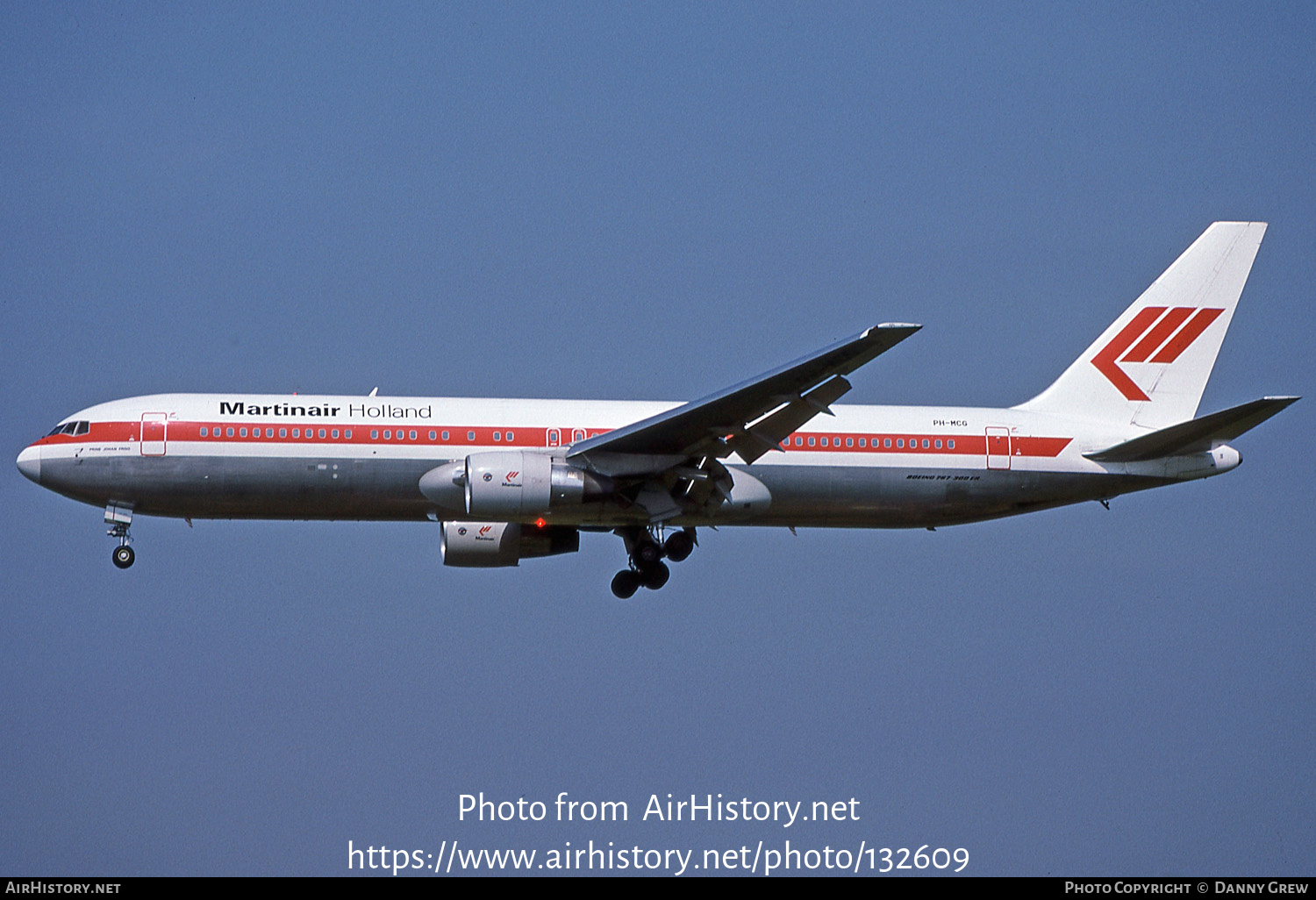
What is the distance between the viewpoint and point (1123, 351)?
38.8 meters

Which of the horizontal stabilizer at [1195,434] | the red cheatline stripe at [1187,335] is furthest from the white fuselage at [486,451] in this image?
the red cheatline stripe at [1187,335]

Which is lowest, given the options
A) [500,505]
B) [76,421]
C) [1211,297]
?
[500,505]

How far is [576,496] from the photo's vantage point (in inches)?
1300

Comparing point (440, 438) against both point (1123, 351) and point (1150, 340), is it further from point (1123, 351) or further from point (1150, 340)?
point (1150, 340)

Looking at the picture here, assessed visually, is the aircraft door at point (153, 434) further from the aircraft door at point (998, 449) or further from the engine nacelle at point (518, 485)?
the aircraft door at point (998, 449)

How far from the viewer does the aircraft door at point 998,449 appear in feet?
119

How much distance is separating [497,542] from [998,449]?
11.9 m

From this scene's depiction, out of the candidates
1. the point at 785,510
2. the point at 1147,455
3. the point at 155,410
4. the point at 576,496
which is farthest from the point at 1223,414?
the point at 155,410

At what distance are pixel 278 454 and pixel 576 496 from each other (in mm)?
6556

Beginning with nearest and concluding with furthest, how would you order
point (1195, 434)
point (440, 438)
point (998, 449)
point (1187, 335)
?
point (440, 438), point (1195, 434), point (998, 449), point (1187, 335)

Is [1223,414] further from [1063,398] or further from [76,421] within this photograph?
[76,421]

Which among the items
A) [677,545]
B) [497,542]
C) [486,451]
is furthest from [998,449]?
[497,542]

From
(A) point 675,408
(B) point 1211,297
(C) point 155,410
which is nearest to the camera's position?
(A) point 675,408

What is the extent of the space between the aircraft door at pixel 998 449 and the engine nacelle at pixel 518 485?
31.7 feet
